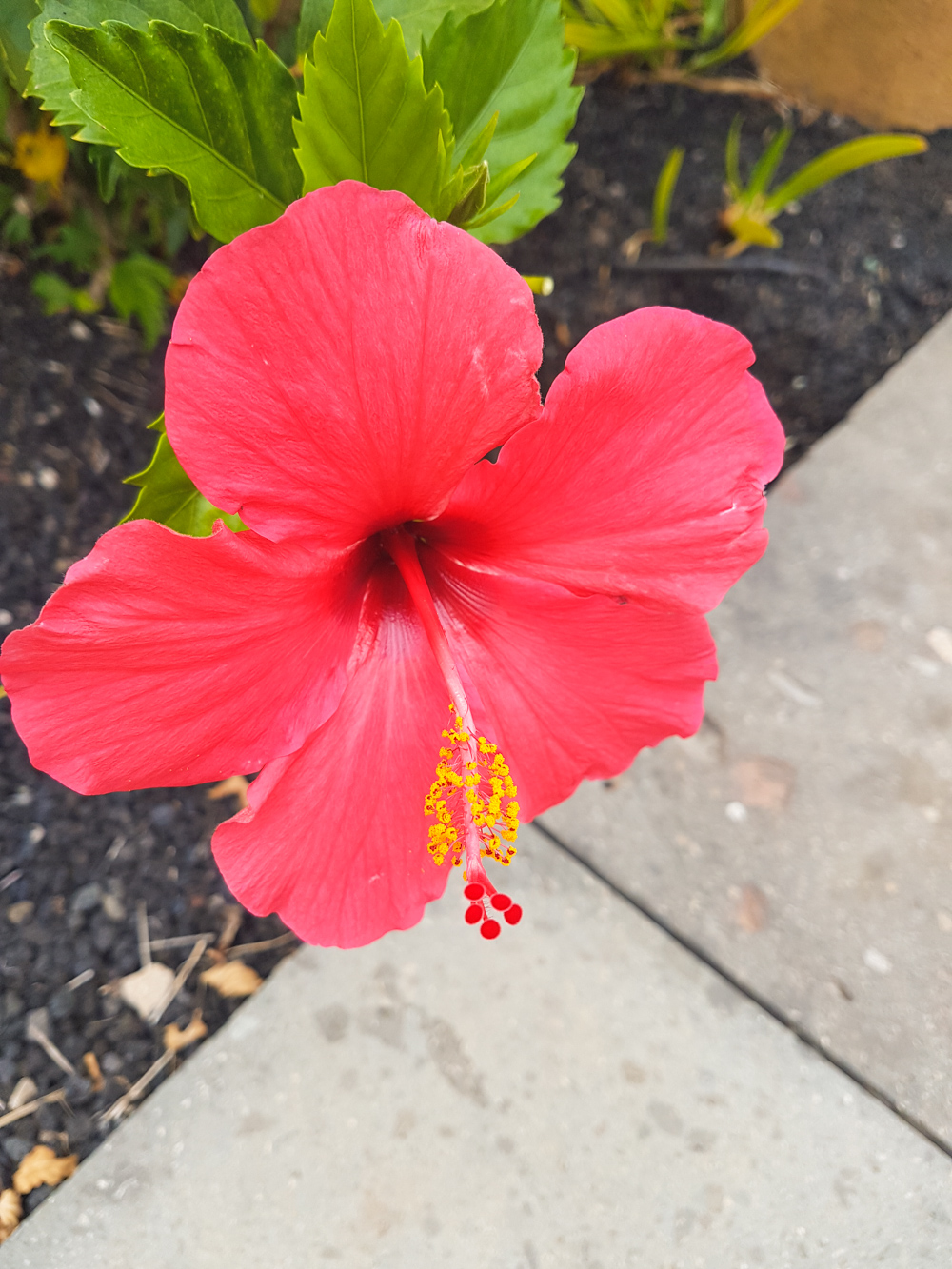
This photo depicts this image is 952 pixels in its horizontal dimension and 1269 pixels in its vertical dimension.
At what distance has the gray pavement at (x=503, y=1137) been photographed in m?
1.03

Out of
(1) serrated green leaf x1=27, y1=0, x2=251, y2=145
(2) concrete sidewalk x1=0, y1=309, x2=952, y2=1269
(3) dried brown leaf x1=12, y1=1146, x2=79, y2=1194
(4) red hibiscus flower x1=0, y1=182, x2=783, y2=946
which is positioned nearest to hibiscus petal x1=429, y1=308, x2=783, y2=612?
(4) red hibiscus flower x1=0, y1=182, x2=783, y2=946

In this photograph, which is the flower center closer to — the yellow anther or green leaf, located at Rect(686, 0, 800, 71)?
the yellow anther

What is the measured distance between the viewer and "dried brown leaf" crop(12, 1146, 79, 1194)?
102 centimetres

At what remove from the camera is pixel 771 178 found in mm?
1687

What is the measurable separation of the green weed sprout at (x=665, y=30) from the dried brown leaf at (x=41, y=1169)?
1658 mm

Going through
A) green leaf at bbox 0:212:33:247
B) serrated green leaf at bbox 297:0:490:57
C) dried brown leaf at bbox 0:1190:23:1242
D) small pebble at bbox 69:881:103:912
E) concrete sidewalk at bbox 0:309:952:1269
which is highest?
serrated green leaf at bbox 297:0:490:57

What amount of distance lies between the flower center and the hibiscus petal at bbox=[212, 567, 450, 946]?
4cm

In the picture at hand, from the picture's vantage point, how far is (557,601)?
0.70 metres

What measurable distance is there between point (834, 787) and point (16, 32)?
4.24 feet

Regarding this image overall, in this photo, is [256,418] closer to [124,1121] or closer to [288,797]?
[288,797]

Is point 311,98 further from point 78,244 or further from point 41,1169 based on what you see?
point 41,1169

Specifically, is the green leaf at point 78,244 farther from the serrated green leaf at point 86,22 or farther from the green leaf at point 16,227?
the serrated green leaf at point 86,22

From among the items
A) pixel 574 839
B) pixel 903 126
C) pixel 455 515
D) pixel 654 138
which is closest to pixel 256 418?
pixel 455 515

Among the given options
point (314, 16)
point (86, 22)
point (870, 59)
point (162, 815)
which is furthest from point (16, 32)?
point (870, 59)
